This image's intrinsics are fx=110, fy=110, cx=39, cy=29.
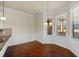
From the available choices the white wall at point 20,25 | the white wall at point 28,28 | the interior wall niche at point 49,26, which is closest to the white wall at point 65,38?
the white wall at point 28,28

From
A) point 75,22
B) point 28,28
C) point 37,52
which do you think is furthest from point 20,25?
point 75,22

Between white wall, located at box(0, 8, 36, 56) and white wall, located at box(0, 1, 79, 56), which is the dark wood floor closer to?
white wall, located at box(0, 1, 79, 56)

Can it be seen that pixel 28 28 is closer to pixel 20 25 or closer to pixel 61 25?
pixel 20 25

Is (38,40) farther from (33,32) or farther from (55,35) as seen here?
(55,35)

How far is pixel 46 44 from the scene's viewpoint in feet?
19.1

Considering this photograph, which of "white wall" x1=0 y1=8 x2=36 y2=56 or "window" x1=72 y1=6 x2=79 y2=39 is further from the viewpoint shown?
"white wall" x1=0 y1=8 x2=36 y2=56

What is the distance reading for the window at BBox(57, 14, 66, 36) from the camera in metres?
5.14

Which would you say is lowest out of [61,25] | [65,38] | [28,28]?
[65,38]

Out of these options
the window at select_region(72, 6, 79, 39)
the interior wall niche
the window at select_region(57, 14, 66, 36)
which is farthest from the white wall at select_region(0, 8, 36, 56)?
the window at select_region(72, 6, 79, 39)

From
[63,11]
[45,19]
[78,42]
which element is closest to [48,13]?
[45,19]

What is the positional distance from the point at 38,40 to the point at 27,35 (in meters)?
0.70

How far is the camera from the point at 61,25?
5406mm

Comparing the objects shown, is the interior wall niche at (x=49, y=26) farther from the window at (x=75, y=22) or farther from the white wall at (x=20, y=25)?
the window at (x=75, y=22)

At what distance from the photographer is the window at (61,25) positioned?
5144 mm
